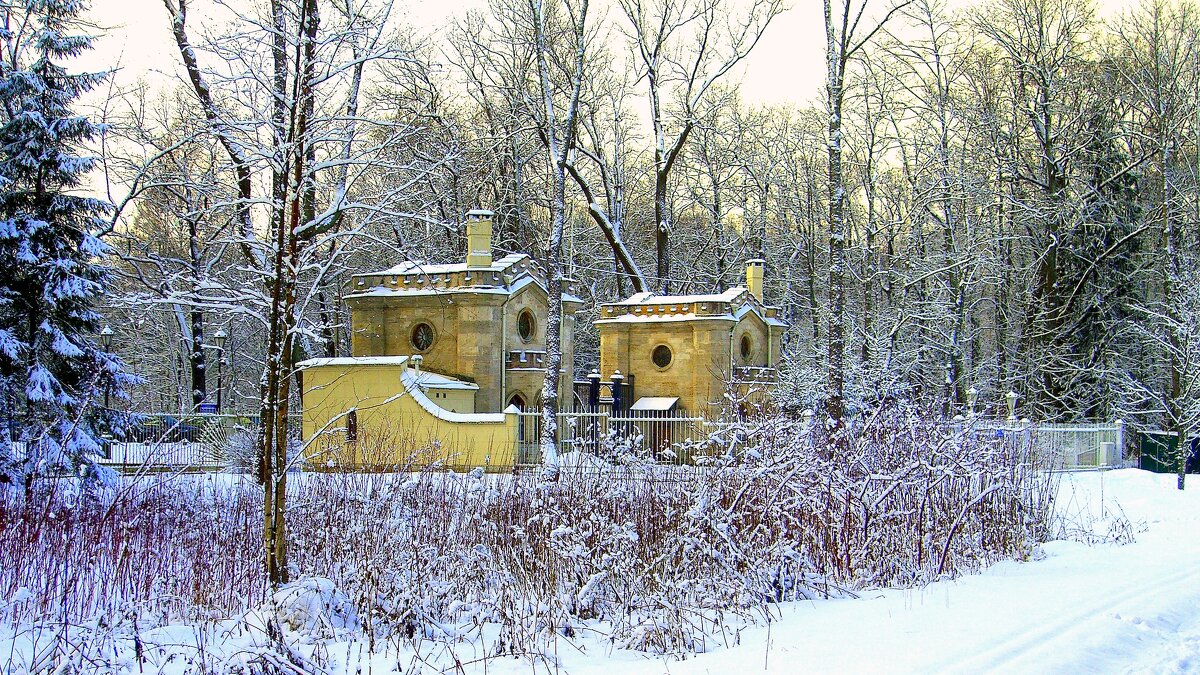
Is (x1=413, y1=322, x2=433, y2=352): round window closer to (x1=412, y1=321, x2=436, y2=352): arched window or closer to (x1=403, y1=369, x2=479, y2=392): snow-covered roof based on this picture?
(x1=412, y1=321, x2=436, y2=352): arched window

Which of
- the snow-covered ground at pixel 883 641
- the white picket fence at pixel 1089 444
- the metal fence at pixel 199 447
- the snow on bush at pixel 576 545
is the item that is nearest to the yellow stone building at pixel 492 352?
the metal fence at pixel 199 447

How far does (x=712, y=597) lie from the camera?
7.58 meters

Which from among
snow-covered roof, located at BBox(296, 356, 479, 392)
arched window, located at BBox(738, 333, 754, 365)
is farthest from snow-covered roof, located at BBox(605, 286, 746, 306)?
snow-covered roof, located at BBox(296, 356, 479, 392)

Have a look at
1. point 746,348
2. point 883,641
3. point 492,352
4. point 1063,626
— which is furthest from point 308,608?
point 746,348

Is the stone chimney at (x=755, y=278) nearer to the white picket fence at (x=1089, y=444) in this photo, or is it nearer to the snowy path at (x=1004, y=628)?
the white picket fence at (x=1089, y=444)

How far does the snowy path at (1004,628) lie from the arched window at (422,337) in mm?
19570

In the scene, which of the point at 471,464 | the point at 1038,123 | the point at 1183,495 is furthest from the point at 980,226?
the point at 471,464

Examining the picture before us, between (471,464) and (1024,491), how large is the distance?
11.2m

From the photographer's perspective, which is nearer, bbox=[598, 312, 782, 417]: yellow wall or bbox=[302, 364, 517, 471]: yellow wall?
bbox=[302, 364, 517, 471]: yellow wall

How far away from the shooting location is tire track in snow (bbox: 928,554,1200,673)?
5543 millimetres

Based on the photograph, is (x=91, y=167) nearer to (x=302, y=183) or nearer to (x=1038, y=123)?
(x=302, y=183)

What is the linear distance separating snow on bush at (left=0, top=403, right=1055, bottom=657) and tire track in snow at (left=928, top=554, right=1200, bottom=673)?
1.53 metres

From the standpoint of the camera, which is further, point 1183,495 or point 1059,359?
point 1059,359

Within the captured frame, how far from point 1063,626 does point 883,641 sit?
4.35 feet
